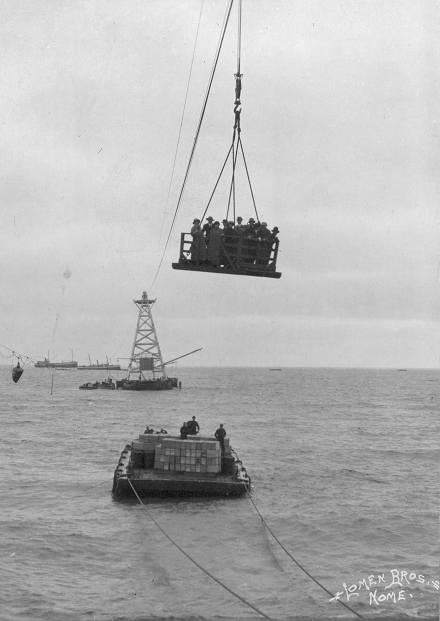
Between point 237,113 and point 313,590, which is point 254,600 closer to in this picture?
point 313,590

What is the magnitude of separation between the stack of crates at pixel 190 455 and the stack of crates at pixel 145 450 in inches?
25.8

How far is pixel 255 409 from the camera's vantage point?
86.8 m

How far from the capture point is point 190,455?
25812mm

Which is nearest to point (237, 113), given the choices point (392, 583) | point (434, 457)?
point (392, 583)

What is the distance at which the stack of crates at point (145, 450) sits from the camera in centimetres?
2692

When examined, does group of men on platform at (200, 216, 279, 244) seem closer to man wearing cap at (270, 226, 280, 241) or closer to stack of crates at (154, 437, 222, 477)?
man wearing cap at (270, 226, 280, 241)

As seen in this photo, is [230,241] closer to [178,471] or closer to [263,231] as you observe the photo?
[263,231]

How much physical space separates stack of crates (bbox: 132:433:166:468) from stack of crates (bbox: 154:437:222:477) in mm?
655

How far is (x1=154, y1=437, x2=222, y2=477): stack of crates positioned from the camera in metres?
25.8

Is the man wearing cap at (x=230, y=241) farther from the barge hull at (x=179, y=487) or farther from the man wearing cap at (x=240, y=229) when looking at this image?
the barge hull at (x=179, y=487)

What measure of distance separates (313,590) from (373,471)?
20663 millimetres

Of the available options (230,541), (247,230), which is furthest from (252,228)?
(230,541)

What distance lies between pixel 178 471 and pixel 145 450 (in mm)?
1711

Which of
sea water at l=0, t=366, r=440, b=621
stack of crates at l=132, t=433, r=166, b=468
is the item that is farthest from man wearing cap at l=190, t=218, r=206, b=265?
stack of crates at l=132, t=433, r=166, b=468
